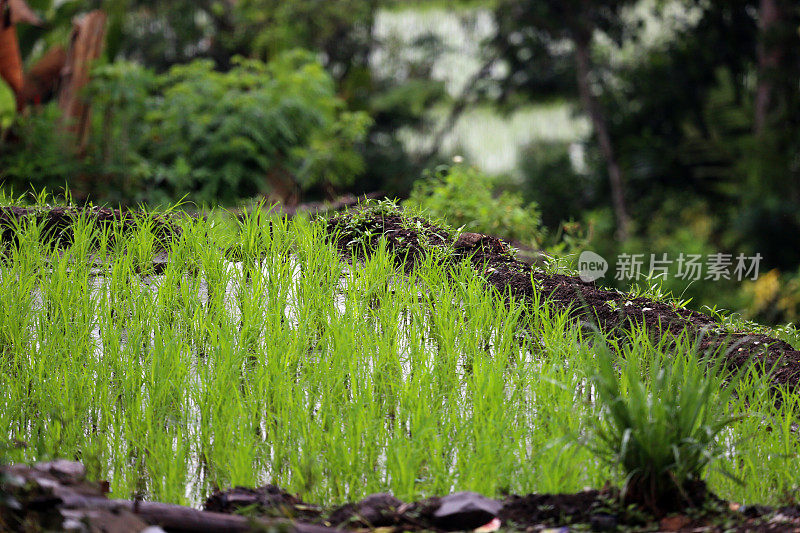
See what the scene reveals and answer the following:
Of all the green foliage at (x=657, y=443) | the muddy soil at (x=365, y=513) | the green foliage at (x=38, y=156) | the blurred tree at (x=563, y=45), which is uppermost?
the blurred tree at (x=563, y=45)

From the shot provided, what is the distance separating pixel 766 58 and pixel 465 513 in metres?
10.8

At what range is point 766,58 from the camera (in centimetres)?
1098

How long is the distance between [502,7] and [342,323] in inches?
449

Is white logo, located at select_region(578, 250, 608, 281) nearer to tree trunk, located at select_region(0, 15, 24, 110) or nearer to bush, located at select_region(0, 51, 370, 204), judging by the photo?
bush, located at select_region(0, 51, 370, 204)

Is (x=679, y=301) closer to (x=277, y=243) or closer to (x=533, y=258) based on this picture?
(x=533, y=258)

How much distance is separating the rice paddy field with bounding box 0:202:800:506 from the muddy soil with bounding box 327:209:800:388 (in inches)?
5.1

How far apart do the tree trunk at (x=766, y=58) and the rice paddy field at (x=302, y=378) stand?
8269mm

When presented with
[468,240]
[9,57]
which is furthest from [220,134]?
[468,240]

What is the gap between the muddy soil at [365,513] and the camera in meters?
2.16

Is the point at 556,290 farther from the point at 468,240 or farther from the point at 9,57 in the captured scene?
the point at 9,57

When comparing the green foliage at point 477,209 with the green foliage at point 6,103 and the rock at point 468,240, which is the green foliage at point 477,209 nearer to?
the rock at point 468,240

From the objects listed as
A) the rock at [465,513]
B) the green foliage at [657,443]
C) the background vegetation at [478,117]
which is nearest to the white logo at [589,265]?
the background vegetation at [478,117]

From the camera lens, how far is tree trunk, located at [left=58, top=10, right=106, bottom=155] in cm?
1030

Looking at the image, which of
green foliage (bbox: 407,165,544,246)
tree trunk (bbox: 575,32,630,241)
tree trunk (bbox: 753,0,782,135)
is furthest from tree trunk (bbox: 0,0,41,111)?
Answer: tree trunk (bbox: 753,0,782,135)
